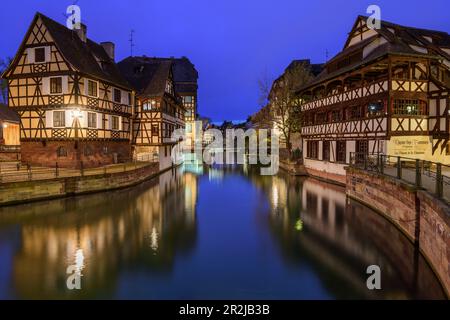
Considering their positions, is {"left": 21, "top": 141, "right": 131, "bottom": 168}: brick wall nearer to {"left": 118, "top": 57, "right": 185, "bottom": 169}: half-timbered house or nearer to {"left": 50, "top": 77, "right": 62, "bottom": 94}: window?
{"left": 50, "top": 77, "right": 62, "bottom": 94}: window

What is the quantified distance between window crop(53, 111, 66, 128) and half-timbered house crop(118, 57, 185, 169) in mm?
9976

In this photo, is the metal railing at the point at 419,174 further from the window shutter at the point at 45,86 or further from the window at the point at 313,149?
the window shutter at the point at 45,86

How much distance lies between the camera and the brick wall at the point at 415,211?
28.7 ft

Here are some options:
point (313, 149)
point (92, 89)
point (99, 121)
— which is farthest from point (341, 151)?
point (92, 89)

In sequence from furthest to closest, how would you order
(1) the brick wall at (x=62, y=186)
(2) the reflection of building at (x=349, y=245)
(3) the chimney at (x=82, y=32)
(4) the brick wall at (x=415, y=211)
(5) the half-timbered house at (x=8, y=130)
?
1. (5) the half-timbered house at (x=8, y=130)
2. (3) the chimney at (x=82, y=32)
3. (1) the brick wall at (x=62, y=186)
4. (2) the reflection of building at (x=349, y=245)
5. (4) the brick wall at (x=415, y=211)

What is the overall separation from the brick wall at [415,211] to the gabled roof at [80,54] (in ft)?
71.3

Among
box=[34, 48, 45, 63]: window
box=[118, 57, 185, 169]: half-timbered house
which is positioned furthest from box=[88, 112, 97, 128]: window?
box=[118, 57, 185, 169]: half-timbered house

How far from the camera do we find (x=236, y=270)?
1055 centimetres

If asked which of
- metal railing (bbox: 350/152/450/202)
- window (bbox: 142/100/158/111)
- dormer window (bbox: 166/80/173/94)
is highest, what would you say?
dormer window (bbox: 166/80/173/94)

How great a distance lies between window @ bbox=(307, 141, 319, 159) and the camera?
104 feet

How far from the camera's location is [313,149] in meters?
32.6

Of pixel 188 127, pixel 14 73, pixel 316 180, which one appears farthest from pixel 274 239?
pixel 188 127

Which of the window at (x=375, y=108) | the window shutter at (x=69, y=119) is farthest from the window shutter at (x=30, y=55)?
the window at (x=375, y=108)

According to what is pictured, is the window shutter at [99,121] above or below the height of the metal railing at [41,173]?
above
